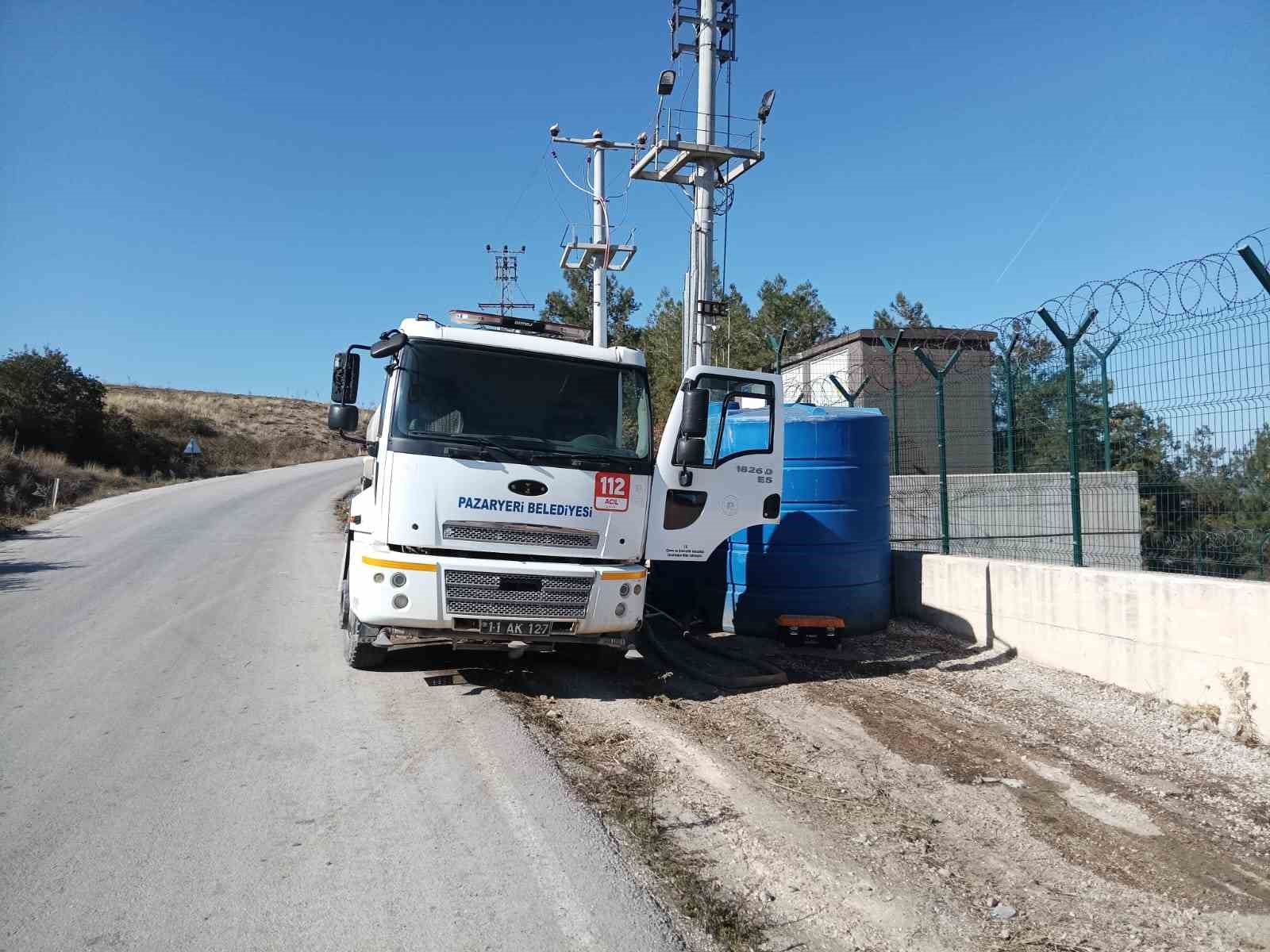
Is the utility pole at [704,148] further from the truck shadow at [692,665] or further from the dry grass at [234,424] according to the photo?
the dry grass at [234,424]

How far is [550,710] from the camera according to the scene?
6074mm

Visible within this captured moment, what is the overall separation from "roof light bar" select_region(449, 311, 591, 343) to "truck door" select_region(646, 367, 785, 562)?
4.39 ft

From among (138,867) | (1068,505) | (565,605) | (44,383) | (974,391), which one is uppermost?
(44,383)

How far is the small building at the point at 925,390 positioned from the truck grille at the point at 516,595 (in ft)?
15.9

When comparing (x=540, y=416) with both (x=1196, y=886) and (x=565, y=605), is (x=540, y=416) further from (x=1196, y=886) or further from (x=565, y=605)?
(x=1196, y=886)

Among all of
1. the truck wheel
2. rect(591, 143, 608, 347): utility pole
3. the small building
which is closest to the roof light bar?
the truck wheel

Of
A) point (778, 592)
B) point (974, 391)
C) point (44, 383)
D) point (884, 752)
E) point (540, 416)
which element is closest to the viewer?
point (884, 752)

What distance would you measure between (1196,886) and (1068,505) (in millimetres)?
5588

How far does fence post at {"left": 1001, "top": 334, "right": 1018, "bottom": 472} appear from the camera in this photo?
28.7 ft

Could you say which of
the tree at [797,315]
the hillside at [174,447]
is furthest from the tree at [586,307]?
the hillside at [174,447]

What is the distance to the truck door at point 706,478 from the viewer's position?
6.74 m

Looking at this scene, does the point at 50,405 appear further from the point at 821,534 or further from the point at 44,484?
the point at 821,534

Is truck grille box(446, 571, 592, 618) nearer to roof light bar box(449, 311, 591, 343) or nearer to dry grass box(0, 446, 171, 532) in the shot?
roof light bar box(449, 311, 591, 343)

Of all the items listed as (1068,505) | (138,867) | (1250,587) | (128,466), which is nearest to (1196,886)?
(1250,587)
